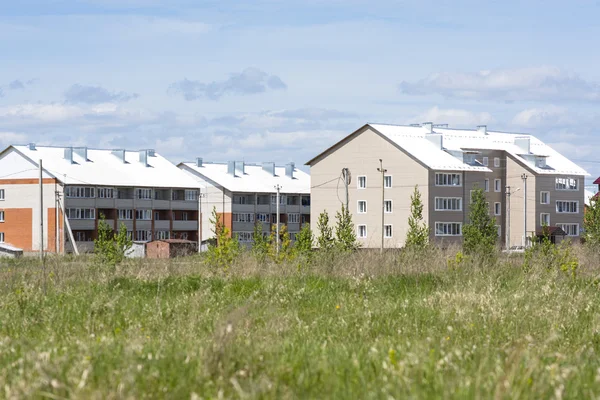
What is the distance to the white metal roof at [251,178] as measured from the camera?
99562 millimetres

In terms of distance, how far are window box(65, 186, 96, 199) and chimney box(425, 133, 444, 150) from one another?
30.9 m

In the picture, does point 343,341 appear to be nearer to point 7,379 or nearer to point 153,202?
point 7,379

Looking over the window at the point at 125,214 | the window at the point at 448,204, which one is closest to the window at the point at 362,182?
the window at the point at 448,204

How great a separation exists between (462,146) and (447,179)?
676cm

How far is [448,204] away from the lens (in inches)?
3095

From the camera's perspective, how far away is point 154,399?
257 inches

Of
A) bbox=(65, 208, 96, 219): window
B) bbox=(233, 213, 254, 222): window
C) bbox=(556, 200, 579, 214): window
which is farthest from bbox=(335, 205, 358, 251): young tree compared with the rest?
bbox=(233, 213, 254, 222): window

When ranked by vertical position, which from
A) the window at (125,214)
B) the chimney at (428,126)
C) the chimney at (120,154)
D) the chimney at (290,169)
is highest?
the chimney at (428,126)

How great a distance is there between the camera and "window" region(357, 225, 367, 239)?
80.4 metres

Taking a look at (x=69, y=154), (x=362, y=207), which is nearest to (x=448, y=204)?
(x=362, y=207)

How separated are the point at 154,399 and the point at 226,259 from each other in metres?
19.2

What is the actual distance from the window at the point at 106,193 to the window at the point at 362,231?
23242mm

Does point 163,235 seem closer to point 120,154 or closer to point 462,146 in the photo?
point 120,154

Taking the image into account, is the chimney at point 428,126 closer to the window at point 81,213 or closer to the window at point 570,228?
the window at point 570,228
